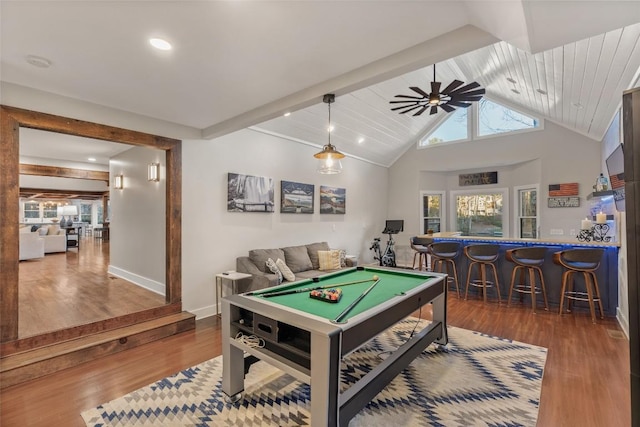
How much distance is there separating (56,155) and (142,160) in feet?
12.3

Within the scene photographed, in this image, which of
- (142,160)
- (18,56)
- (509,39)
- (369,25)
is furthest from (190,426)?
(142,160)

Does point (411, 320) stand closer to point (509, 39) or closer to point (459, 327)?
point (459, 327)

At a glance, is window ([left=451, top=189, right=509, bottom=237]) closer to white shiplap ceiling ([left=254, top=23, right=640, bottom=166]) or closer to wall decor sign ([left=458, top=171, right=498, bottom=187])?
wall decor sign ([left=458, top=171, right=498, bottom=187])

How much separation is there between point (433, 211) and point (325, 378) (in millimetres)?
7720

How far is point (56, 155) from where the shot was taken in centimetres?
719

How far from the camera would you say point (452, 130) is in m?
8.07

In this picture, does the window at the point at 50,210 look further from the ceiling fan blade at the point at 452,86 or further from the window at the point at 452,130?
the ceiling fan blade at the point at 452,86

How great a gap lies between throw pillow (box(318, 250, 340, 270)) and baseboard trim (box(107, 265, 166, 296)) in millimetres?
2677

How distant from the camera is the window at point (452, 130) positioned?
7.88m

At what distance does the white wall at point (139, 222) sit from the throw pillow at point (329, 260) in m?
2.66

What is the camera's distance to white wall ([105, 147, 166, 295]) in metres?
4.84

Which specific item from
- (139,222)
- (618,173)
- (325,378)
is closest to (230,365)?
(325,378)

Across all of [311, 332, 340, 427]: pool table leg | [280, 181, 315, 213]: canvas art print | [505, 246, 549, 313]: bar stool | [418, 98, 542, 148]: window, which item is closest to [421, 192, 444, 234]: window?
[418, 98, 542, 148]: window

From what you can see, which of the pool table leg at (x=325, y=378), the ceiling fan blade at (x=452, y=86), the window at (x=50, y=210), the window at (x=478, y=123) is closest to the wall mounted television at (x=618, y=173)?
the ceiling fan blade at (x=452, y=86)
